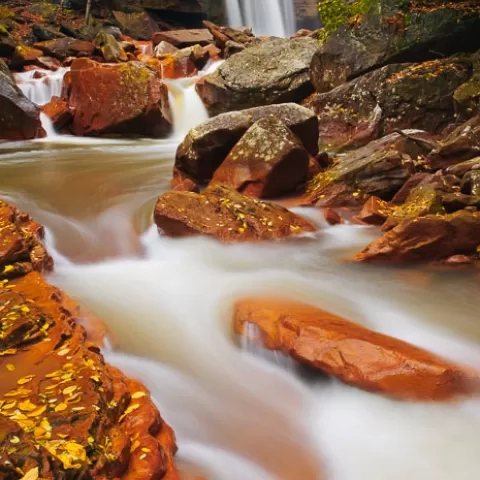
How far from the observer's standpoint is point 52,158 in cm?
1009

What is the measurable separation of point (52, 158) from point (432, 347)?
351 inches

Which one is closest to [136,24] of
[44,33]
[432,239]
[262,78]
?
[44,33]

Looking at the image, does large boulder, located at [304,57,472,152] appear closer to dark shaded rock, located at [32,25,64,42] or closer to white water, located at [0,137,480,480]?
white water, located at [0,137,480,480]

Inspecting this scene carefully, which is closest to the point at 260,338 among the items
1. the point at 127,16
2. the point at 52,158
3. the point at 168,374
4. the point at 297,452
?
the point at 168,374

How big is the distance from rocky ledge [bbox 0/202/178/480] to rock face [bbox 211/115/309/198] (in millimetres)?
3834

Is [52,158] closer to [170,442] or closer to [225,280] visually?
[225,280]

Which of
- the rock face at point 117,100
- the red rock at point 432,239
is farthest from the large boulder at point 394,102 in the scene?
the red rock at point 432,239

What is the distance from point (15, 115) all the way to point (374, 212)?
30.9 feet

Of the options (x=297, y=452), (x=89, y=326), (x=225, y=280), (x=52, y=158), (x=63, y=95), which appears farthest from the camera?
(x=63, y=95)

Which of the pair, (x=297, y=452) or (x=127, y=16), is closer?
(x=297, y=452)

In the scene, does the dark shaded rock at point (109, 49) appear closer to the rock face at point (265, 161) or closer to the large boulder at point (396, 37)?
the large boulder at point (396, 37)

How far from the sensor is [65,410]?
2.22 m

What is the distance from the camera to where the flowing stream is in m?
2.65

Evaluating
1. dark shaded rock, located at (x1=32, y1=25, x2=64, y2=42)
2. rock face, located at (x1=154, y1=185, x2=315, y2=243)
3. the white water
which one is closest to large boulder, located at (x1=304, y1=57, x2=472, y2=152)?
the white water
